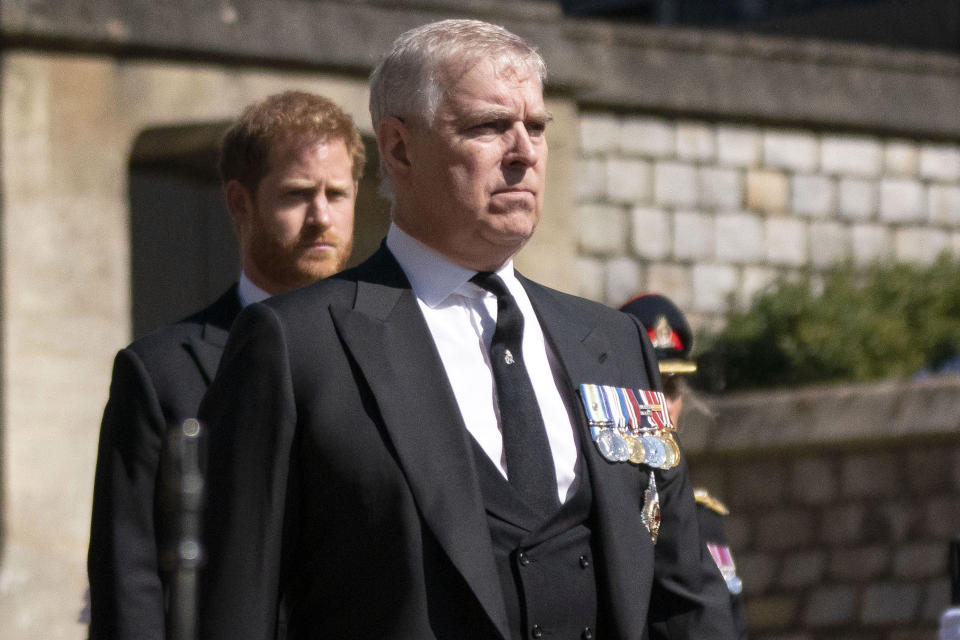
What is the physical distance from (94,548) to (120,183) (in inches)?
208

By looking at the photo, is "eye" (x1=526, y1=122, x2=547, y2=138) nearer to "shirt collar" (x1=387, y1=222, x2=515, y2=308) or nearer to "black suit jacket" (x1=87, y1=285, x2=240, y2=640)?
"shirt collar" (x1=387, y1=222, x2=515, y2=308)

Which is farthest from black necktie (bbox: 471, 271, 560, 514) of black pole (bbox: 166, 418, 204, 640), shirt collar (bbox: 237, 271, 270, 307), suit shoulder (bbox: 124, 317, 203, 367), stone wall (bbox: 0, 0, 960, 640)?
stone wall (bbox: 0, 0, 960, 640)

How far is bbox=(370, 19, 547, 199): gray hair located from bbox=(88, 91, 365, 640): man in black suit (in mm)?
801

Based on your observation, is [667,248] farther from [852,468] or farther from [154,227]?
[154,227]

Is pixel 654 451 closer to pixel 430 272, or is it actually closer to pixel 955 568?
pixel 430 272

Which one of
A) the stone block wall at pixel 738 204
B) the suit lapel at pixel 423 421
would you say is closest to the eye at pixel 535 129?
the suit lapel at pixel 423 421

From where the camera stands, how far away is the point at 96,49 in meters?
8.37

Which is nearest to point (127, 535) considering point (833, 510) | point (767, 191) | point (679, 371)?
point (679, 371)

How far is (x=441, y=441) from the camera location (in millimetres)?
2844

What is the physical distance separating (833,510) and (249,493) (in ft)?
20.3

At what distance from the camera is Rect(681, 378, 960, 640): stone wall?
8492mm

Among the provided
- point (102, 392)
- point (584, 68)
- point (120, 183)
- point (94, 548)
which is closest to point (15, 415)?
point (102, 392)

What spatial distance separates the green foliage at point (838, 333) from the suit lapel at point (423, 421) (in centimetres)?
641

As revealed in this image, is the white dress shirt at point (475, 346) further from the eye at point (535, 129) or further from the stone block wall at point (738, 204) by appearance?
the stone block wall at point (738, 204)
